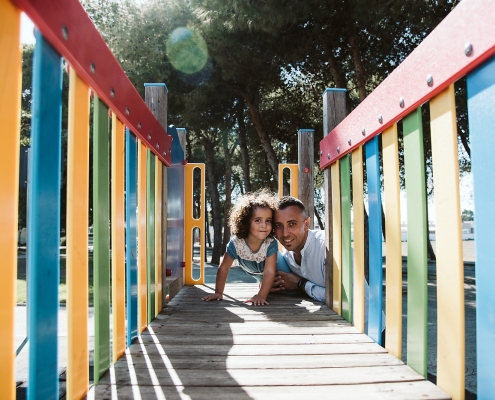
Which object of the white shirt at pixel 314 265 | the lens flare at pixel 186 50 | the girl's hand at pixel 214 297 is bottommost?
the girl's hand at pixel 214 297

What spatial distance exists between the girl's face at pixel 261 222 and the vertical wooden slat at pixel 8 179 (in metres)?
2.26

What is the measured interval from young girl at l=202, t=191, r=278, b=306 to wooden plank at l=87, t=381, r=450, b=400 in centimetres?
163

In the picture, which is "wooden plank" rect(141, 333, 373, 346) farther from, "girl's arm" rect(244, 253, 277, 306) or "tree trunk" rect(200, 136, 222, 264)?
"tree trunk" rect(200, 136, 222, 264)

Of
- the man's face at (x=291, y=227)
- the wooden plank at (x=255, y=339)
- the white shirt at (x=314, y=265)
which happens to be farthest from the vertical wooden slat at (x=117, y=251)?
the man's face at (x=291, y=227)

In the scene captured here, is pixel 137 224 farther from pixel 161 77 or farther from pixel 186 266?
pixel 161 77

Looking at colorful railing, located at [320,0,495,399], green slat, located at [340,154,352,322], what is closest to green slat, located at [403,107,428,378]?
colorful railing, located at [320,0,495,399]

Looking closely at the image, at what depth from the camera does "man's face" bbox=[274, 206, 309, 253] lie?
3.04 m

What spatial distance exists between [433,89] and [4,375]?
3.94 feet

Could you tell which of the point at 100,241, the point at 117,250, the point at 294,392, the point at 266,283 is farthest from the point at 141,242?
the point at 266,283

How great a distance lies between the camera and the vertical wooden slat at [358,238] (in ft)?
6.37

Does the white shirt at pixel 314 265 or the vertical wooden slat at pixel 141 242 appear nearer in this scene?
the vertical wooden slat at pixel 141 242

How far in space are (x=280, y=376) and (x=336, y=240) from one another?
1.09 metres

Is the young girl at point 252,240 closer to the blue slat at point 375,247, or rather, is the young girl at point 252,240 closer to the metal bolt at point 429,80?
the blue slat at point 375,247

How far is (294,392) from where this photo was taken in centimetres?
122
